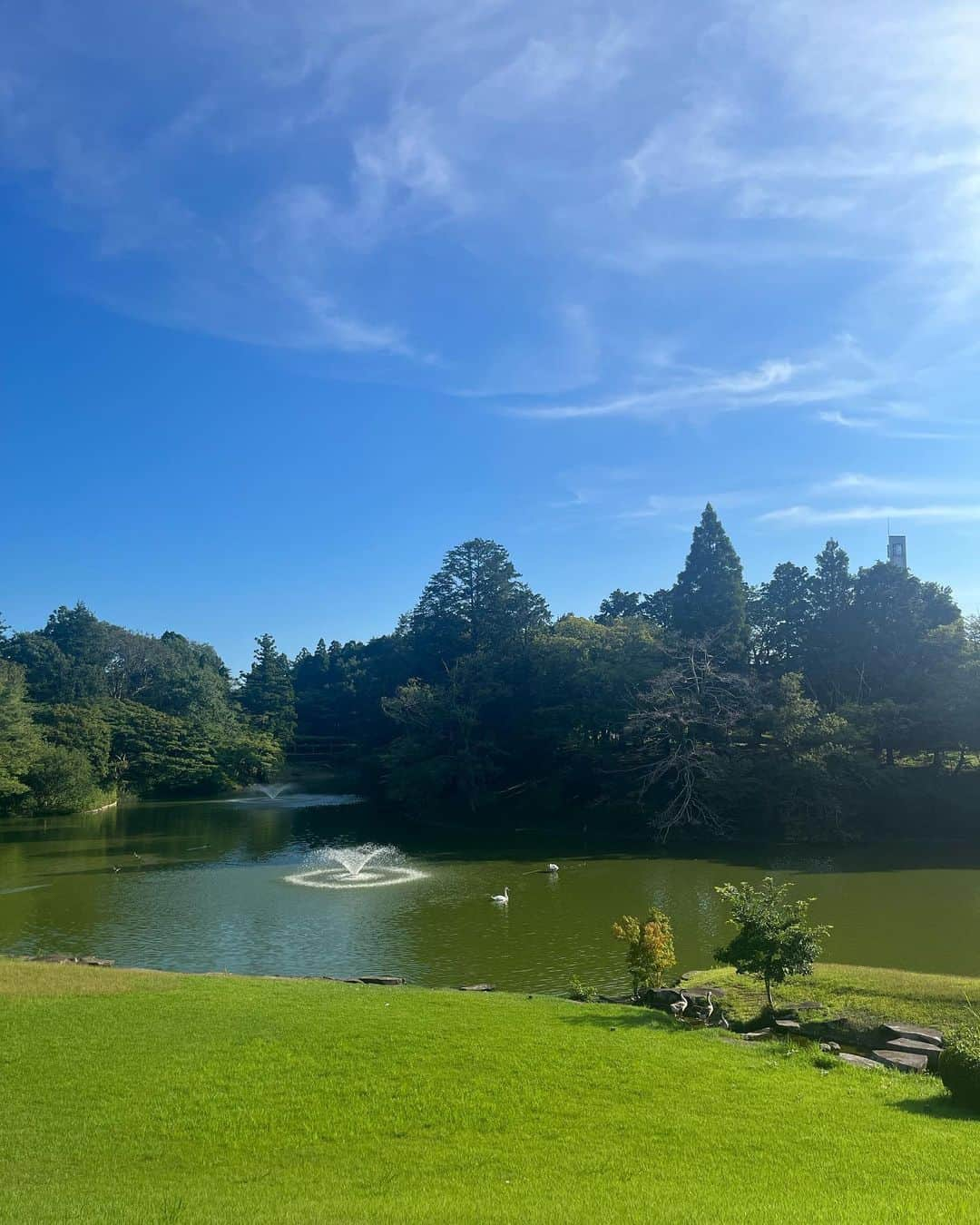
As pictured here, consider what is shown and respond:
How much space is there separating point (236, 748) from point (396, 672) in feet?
44.1

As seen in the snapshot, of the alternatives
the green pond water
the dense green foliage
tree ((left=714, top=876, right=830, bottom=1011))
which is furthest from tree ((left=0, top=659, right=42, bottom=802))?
tree ((left=714, top=876, right=830, bottom=1011))

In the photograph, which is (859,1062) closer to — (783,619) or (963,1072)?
(963,1072)

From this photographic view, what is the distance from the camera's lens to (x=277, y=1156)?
287 inches

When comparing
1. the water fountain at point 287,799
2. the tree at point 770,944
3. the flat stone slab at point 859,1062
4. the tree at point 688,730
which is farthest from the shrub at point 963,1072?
the water fountain at point 287,799

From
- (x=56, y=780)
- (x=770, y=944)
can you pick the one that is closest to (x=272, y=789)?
(x=56, y=780)

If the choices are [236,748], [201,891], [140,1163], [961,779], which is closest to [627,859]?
[201,891]

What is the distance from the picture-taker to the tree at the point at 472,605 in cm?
5731

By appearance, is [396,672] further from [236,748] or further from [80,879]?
[80,879]

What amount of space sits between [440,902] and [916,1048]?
16.0 metres

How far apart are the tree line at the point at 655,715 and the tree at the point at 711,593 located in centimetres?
11

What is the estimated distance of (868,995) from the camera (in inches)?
534

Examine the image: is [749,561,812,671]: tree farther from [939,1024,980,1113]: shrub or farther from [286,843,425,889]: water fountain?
[939,1024,980,1113]: shrub

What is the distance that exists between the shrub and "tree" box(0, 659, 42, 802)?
46387 millimetres

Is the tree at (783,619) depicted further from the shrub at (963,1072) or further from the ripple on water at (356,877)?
the shrub at (963,1072)
